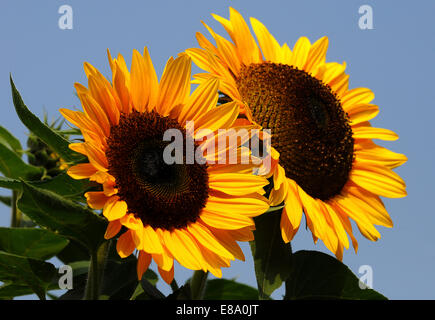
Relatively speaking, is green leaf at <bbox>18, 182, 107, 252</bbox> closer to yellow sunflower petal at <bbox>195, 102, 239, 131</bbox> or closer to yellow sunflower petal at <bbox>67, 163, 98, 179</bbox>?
yellow sunflower petal at <bbox>67, 163, 98, 179</bbox>

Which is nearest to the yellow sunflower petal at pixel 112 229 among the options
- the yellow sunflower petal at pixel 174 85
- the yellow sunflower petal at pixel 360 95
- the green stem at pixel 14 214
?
the yellow sunflower petal at pixel 174 85

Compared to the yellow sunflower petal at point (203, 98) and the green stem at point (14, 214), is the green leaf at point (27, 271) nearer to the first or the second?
the yellow sunflower petal at point (203, 98)

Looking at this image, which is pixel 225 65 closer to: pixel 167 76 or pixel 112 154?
pixel 167 76

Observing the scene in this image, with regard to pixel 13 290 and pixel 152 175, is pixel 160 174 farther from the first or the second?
pixel 13 290

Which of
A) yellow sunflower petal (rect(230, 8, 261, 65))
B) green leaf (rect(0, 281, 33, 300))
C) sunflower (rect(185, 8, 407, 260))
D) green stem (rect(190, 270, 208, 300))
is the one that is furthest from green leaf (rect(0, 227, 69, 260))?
yellow sunflower petal (rect(230, 8, 261, 65))

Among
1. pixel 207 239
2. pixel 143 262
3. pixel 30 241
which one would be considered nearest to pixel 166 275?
pixel 143 262
